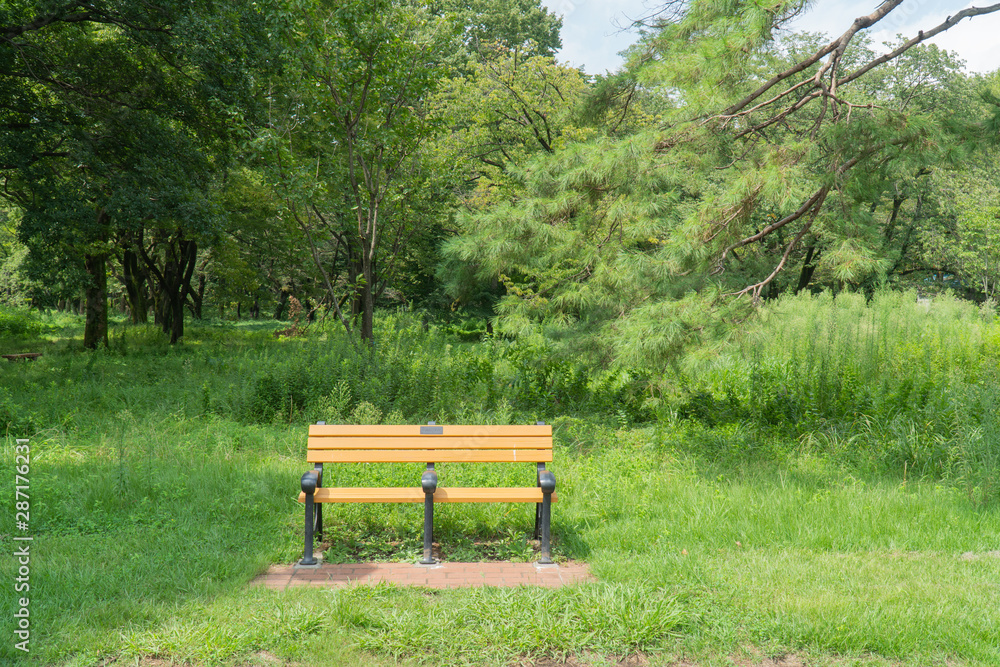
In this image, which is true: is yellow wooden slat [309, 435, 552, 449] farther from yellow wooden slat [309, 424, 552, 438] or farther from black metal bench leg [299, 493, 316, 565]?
black metal bench leg [299, 493, 316, 565]

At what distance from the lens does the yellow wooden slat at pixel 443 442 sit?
4.51 meters

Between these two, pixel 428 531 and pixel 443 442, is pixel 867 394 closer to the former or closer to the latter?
pixel 443 442

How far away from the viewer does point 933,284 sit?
2608 centimetres

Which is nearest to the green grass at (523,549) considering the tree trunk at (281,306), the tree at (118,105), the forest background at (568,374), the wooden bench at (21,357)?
the forest background at (568,374)

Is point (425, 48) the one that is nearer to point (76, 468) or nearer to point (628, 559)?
point (76, 468)

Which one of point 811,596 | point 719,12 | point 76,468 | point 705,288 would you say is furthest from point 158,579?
point 719,12

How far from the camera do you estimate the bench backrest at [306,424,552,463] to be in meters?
4.49

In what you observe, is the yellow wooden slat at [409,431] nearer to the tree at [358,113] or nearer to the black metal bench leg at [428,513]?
the black metal bench leg at [428,513]

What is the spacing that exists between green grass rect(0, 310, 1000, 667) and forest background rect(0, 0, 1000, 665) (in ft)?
0.08

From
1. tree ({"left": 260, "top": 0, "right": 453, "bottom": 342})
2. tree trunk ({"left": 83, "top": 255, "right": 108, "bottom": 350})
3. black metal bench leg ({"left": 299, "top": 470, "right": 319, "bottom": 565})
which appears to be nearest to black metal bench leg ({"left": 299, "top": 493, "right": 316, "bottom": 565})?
black metal bench leg ({"left": 299, "top": 470, "right": 319, "bottom": 565})

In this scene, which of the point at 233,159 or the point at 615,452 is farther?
the point at 233,159

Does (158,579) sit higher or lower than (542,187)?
lower

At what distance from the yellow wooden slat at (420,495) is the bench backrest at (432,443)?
277 mm

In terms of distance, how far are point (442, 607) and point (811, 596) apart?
2014 mm
